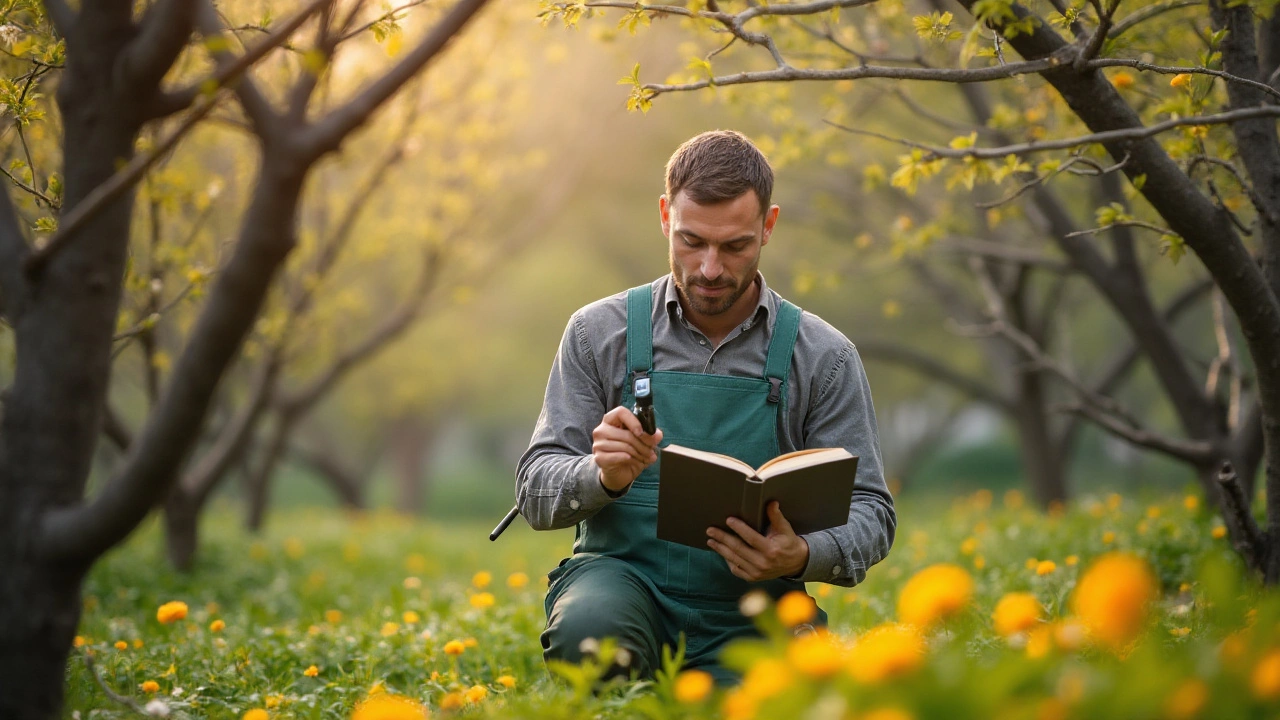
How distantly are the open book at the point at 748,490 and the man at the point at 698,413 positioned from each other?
0.06 meters

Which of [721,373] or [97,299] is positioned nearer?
[97,299]

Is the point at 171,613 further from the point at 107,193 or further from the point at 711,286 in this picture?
the point at 711,286

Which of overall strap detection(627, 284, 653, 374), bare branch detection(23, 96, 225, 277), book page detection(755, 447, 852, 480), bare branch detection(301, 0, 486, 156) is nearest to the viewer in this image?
bare branch detection(23, 96, 225, 277)

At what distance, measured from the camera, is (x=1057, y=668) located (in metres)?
1.51

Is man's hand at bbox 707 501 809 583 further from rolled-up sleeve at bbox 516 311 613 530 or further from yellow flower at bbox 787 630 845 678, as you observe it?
yellow flower at bbox 787 630 845 678

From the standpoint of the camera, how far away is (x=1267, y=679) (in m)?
1.31

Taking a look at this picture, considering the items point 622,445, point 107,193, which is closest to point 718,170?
point 622,445

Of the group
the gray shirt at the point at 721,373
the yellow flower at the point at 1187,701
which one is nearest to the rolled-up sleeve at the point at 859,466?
the gray shirt at the point at 721,373

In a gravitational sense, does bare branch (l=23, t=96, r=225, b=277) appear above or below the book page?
above

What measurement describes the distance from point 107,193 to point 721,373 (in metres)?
1.74

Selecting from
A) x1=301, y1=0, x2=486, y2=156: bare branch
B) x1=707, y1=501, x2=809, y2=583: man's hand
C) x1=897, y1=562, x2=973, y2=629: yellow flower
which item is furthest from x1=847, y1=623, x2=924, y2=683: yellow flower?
x1=301, y1=0, x2=486, y2=156: bare branch

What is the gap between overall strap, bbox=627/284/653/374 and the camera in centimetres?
301

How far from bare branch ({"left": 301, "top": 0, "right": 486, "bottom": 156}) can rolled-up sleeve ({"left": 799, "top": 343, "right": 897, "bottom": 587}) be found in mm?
1574

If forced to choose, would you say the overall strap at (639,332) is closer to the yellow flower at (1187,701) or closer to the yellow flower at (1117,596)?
the yellow flower at (1117,596)
